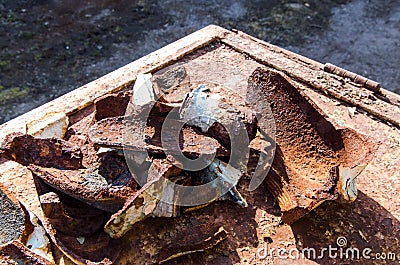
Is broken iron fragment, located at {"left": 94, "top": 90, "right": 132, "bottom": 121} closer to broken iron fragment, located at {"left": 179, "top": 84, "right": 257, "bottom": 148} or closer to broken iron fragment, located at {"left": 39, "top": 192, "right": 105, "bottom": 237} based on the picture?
broken iron fragment, located at {"left": 179, "top": 84, "right": 257, "bottom": 148}

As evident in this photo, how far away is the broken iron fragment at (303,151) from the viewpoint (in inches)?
64.5

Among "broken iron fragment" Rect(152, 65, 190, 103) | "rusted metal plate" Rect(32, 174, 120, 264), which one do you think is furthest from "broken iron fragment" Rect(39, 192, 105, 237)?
"broken iron fragment" Rect(152, 65, 190, 103)

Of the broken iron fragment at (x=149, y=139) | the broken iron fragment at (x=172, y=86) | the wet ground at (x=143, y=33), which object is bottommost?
the wet ground at (x=143, y=33)

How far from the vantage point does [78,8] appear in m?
4.81

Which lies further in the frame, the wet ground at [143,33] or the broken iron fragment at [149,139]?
the wet ground at [143,33]

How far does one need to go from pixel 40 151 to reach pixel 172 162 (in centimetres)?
49

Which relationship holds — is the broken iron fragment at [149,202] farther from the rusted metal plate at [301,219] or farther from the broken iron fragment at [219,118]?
the broken iron fragment at [219,118]

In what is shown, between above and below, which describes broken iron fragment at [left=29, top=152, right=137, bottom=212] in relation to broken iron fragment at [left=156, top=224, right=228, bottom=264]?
above

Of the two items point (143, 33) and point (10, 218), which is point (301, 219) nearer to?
point (10, 218)

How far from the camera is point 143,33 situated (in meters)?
4.47

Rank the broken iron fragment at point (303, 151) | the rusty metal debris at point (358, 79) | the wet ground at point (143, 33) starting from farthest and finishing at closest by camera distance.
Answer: the wet ground at point (143, 33)
the rusty metal debris at point (358, 79)
the broken iron fragment at point (303, 151)

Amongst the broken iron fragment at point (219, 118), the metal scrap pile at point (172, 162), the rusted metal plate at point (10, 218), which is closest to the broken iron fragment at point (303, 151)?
the metal scrap pile at point (172, 162)

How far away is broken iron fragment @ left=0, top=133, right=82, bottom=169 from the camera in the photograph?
167cm

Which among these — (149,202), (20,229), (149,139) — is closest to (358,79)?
(149,139)
